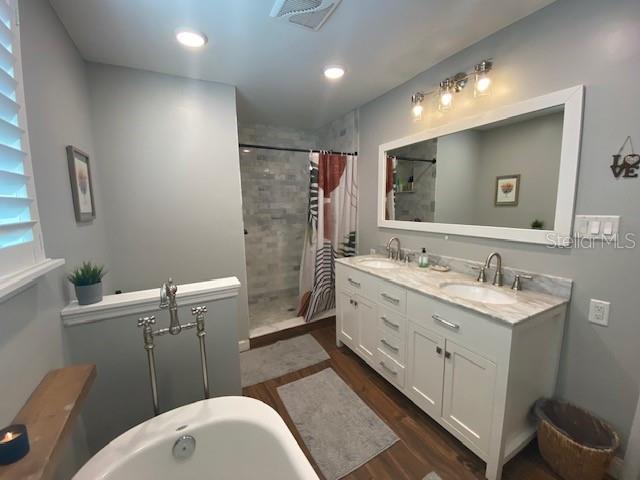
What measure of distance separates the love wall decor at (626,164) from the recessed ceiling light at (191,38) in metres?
2.30

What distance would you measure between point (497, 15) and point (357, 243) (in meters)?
2.13

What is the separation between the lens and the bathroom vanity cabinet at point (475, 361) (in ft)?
4.00

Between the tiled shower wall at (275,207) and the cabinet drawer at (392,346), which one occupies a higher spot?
the tiled shower wall at (275,207)

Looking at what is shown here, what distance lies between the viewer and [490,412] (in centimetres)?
127

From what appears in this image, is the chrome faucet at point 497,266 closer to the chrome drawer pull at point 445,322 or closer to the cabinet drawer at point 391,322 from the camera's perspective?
the chrome drawer pull at point 445,322

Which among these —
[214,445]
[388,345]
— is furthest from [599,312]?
[214,445]

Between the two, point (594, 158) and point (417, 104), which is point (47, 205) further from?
point (594, 158)

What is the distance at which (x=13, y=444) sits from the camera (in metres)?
0.66

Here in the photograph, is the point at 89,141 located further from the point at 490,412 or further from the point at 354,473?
the point at 490,412

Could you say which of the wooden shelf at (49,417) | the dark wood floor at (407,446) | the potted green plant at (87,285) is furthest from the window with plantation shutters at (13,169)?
the dark wood floor at (407,446)

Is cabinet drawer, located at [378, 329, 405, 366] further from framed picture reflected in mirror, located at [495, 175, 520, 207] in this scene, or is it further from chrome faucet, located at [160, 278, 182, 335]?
chrome faucet, located at [160, 278, 182, 335]

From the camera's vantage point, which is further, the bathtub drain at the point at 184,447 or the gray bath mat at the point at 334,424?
the gray bath mat at the point at 334,424

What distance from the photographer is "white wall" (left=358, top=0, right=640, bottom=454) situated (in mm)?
1188

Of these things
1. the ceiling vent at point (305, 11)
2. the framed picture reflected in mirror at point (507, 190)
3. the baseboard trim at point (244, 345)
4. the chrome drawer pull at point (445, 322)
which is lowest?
the baseboard trim at point (244, 345)
